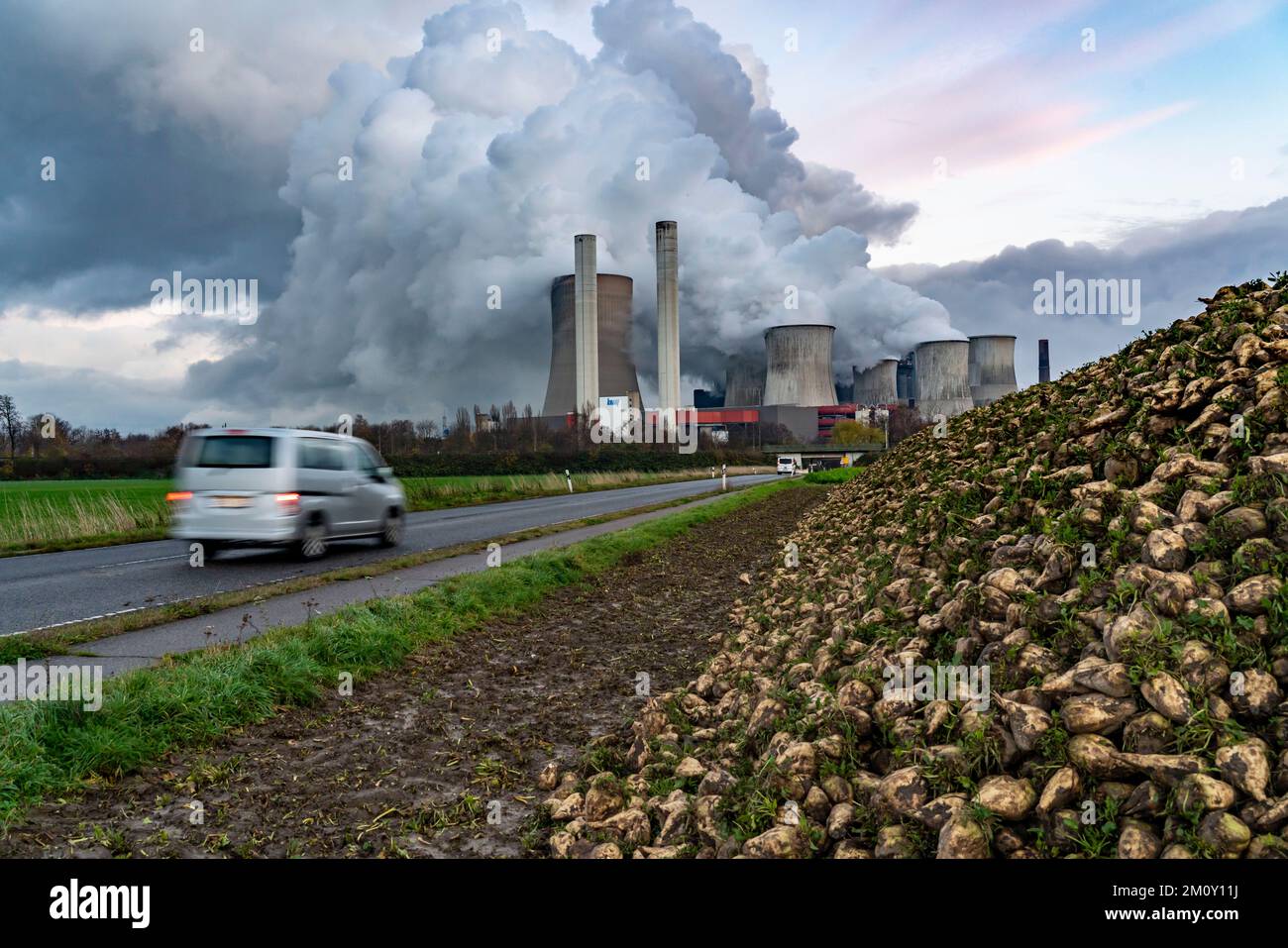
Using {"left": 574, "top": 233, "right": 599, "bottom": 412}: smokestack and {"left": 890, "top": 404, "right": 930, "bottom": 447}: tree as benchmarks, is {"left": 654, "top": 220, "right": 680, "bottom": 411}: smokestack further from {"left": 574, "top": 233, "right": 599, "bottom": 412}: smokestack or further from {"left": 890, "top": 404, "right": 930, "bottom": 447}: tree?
{"left": 890, "top": 404, "right": 930, "bottom": 447}: tree

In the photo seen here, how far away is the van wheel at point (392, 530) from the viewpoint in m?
13.9

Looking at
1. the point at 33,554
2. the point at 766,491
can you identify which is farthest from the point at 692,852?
the point at 766,491

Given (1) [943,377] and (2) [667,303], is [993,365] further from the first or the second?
(2) [667,303]

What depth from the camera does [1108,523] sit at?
4.15m

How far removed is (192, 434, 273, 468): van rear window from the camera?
445 inches

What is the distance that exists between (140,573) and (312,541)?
88.1 inches

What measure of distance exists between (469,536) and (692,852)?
41.4ft

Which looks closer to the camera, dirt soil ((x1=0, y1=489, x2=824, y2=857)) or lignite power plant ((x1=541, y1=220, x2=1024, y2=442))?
dirt soil ((x1=0, y1=489, x2=824, y2=857))

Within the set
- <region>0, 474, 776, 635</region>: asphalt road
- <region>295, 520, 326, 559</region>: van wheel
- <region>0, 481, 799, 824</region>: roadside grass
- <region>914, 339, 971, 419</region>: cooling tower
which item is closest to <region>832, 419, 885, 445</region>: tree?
<region>914, 339, 971, 419</region>: cooling tower

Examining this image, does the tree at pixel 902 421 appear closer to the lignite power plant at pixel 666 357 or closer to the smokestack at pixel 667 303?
the lignite power plant at pixel 666 357

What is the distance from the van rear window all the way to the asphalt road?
144 centimetres

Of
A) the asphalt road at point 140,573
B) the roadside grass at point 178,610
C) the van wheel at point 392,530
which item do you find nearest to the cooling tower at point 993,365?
the asphalt road at point 140,573

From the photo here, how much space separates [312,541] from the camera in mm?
12008

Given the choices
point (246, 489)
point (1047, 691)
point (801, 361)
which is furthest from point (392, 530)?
point (801, 361)
